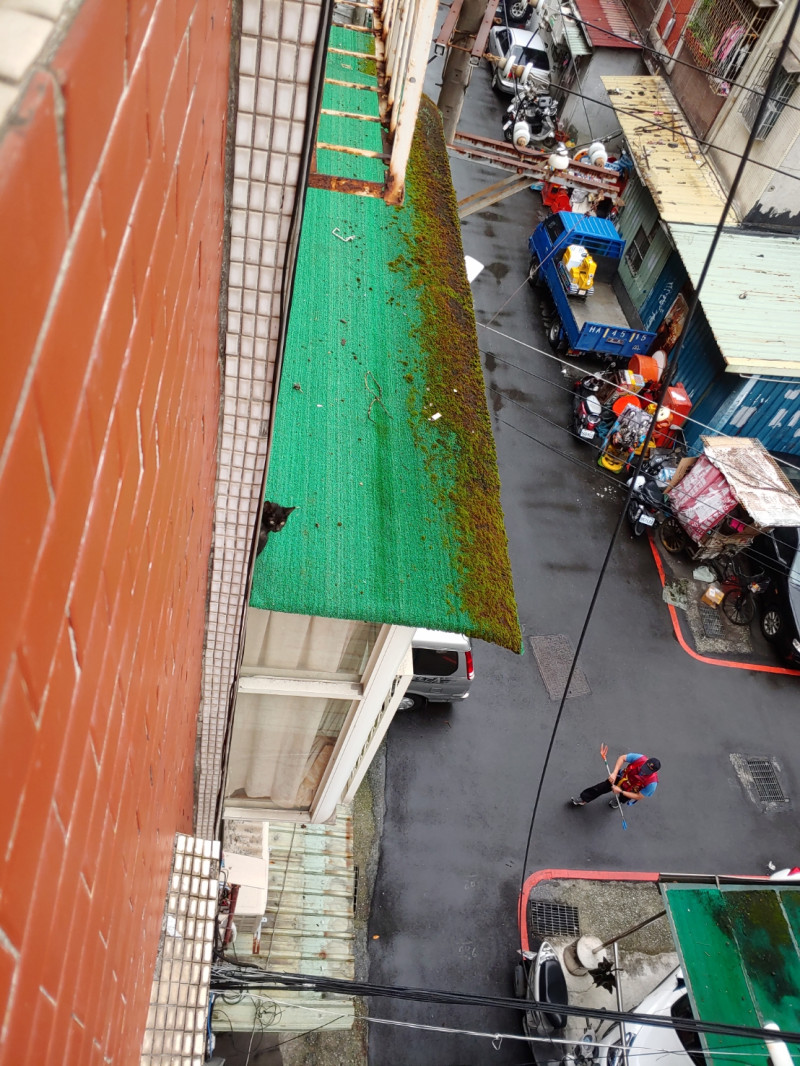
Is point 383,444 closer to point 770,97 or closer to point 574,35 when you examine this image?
point 770,97

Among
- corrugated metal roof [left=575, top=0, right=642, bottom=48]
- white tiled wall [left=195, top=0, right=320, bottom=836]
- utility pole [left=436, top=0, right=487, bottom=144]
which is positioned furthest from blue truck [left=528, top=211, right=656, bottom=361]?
white tiled wall [left=195, top=0, right=320, bottom=836]

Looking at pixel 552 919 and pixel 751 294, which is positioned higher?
pixel 751 294

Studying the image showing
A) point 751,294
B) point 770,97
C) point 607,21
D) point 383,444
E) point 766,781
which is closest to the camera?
point 383,444

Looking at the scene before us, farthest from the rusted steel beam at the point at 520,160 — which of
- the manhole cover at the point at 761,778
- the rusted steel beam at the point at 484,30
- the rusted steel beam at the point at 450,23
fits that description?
the manhole cover at the point at 761,778

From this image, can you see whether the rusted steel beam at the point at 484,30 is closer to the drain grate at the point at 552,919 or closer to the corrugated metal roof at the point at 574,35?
the drain grate at the point at 552,919

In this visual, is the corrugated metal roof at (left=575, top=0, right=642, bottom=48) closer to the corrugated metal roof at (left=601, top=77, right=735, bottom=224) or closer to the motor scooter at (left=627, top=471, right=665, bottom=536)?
the corrugated metal roof at (left=601, top=77, right=735, bottom=224)

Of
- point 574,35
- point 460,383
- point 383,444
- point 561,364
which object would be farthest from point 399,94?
point 574,35

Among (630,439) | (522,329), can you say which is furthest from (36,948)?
(522,329)
